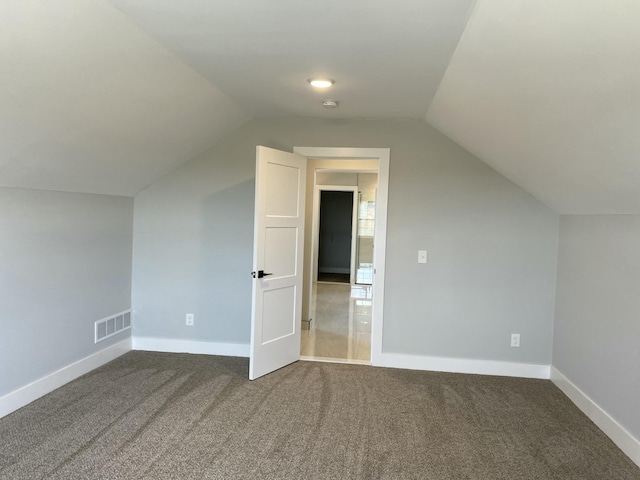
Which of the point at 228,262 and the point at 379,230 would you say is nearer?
the point at 379,230

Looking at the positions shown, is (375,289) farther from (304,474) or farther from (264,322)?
(304,474)

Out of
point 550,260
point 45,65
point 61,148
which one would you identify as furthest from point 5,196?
point 550,260

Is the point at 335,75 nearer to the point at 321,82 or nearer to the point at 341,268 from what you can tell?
the point at 321,82

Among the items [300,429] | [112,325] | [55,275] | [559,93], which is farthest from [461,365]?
[55,275]

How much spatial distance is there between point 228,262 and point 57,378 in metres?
1.68

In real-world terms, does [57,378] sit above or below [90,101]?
below

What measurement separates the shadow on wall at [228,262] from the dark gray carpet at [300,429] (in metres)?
0.58

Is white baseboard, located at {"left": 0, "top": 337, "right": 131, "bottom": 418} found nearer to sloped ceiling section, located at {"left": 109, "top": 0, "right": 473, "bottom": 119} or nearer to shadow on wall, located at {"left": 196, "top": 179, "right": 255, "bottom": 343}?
shadow on wall, located at {"left": 196, "top": 179, "right": 255, "bottom": 343}

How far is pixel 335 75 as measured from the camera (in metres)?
2.92

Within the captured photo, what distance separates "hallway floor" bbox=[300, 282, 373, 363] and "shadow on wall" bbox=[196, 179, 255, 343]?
0.79 meters

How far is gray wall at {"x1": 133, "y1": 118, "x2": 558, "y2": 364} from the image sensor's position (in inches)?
155

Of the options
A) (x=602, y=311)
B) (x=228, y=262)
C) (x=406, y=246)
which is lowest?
(x=602, y=311)

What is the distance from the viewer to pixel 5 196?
2.84 m

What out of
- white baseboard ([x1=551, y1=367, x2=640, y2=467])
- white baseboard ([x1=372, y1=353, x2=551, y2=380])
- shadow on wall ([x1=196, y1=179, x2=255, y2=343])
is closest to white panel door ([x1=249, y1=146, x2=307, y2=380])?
shadow on wall ([x1=196, y1=179, x2=255, y2=343])
